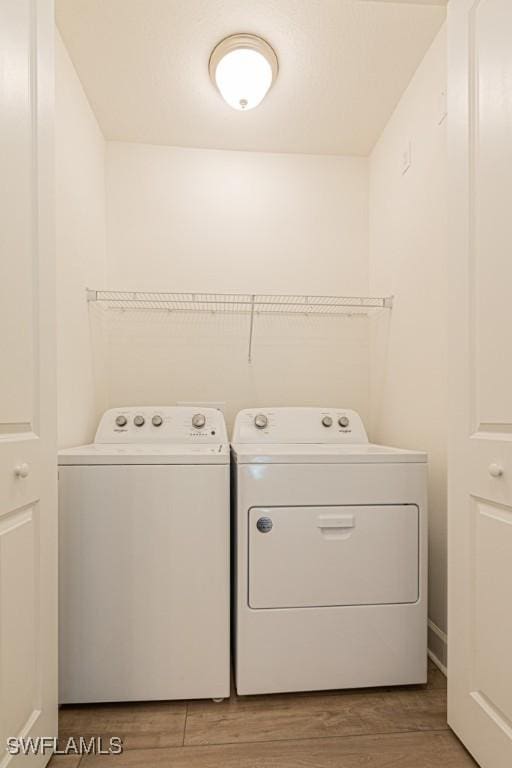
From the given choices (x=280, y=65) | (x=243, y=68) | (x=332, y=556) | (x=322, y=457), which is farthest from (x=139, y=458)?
(x=280, y=65)

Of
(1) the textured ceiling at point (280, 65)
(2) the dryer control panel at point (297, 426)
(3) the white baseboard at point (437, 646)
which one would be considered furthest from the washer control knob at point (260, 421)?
(1) the textured ceiling at point (280, 65)

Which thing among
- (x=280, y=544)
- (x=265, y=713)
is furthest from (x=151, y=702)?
(x=280, y=544)

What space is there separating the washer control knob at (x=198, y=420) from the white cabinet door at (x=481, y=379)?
1.07 meters

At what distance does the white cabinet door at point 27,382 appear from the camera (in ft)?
3.22

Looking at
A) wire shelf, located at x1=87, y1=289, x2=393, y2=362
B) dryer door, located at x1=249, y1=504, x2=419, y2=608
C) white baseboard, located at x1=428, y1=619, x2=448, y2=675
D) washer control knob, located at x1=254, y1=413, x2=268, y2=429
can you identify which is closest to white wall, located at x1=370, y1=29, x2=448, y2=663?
white baseboard, located at x1=428, y1=619, x2=448, y2=675

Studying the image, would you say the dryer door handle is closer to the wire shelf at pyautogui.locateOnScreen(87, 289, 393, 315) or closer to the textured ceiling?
the wire shelf at pyautogui.locateOnScreen(87, 289, 393, 315)

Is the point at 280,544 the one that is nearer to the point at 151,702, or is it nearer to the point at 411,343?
the point at 151,702

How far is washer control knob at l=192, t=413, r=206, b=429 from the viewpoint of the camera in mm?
2020

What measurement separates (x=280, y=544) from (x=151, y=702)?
2.18 feet

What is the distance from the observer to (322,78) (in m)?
1.94

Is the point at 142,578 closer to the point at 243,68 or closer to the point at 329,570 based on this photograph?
the point at 329,570

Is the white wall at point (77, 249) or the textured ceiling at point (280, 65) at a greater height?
the textured ceiling at point (280, 65)

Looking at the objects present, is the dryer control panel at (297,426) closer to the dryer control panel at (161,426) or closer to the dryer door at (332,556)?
the dryer control panel at (161,426)

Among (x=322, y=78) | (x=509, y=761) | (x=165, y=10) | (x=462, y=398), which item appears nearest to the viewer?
(x=509, y=761)
